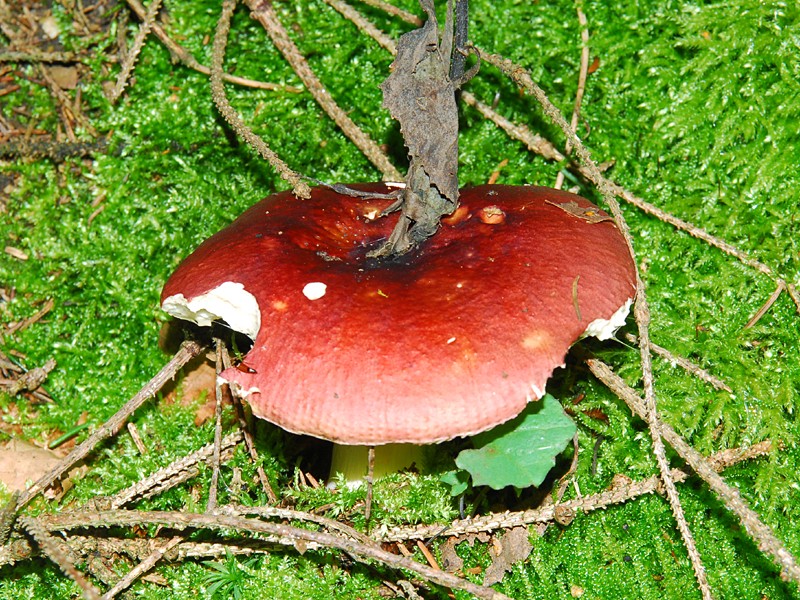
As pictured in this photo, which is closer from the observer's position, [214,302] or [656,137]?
[214,302]

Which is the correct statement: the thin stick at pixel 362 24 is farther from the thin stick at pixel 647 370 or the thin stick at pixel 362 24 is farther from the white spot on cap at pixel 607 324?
the white spot on cap at pixel 607 324

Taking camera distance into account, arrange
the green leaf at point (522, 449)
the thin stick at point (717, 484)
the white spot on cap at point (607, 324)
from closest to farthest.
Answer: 1. the thin stick at point (717, 484)
2. the white spot on cap at point (607, 324)
3. the green leaf at point (522, 449)

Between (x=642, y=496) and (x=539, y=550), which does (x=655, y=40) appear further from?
(x=539, y=550)

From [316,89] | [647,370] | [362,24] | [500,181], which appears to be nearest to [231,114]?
[316,89]

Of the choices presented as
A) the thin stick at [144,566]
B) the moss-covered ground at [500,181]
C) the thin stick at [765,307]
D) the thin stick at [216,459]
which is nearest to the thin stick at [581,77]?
the moss-covered ground at [500,181]

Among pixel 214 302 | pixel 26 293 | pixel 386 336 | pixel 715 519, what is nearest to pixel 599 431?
pixel 715 519

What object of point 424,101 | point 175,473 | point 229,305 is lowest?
point 175,473

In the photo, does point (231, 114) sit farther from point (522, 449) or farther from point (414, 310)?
point (522, 449)
